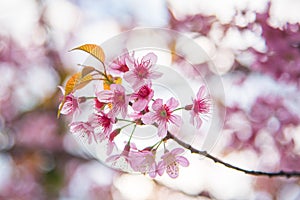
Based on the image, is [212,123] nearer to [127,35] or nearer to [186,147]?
[186,147]

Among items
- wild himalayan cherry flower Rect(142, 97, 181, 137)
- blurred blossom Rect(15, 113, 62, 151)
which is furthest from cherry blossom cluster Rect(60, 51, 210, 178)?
blurred blossom Rect(15, 113, 62, 151)

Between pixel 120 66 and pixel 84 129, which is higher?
pixel 120 66

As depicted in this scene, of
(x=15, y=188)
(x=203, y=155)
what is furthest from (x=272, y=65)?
(x=15, y=188)

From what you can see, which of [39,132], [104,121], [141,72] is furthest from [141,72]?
[39,132]

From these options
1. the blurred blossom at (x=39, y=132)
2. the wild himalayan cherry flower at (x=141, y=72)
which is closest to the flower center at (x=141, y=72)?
the wild himalayan cherry flower at (x=141, y=72)

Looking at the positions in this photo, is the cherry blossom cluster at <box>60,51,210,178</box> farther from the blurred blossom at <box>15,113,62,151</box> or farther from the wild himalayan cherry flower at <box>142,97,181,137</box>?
the blurred blossom at <box>15,113,62,151</box>

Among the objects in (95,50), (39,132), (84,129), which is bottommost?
(39,132)

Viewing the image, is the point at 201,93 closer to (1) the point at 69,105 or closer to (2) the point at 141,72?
(2) the point at 141,72
